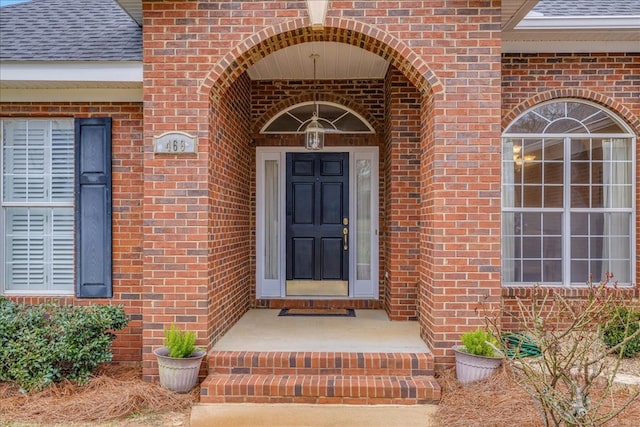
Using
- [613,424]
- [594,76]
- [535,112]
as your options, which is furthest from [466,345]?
[594,76]

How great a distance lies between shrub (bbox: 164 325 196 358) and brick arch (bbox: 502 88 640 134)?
430 centimetres

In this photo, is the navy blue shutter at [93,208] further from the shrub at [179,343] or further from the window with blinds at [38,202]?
the shrub at [179,343]

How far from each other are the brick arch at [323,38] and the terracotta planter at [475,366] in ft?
8.04

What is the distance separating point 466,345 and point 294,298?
2793mm

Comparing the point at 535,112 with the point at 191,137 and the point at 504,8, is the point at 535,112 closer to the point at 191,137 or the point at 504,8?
the point at 504,8

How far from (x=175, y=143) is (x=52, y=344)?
2.16 meters

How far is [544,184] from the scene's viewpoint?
5.64 metres

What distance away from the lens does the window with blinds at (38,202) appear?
5137 millimetres

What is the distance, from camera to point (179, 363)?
4086 mm

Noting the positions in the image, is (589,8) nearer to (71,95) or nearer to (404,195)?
(404,195)

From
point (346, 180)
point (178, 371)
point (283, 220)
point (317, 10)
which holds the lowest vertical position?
point (178, 371)

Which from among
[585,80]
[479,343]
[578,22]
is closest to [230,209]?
[479,343]

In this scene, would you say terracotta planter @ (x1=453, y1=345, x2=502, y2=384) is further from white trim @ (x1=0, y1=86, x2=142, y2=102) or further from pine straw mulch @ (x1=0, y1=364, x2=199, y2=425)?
white trim @ (x1=0, y1=86, x2=142, y2=102)

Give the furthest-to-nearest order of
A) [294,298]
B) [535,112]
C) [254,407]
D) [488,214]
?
[294,298]
[535,112]
[488,214]
[254,407]
